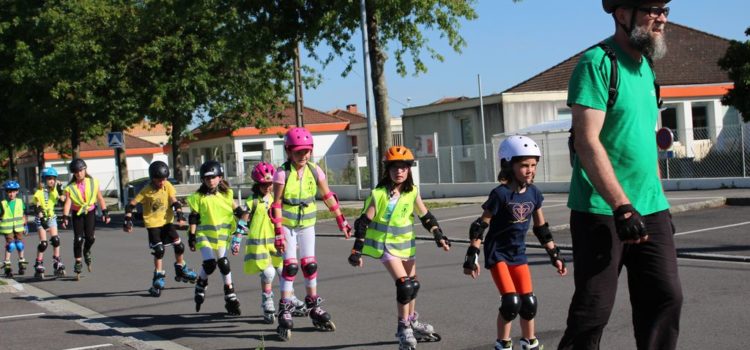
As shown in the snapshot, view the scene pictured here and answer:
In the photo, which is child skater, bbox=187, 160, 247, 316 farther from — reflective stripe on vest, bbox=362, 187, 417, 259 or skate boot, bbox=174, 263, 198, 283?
reflective stripe on vest, bbox=362, 187, 417, 259

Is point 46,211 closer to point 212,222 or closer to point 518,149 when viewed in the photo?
point 212,222

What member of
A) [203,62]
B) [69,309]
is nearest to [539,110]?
[203,62]

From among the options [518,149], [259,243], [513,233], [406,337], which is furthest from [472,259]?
[259,243]

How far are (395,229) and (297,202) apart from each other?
142 centimetres

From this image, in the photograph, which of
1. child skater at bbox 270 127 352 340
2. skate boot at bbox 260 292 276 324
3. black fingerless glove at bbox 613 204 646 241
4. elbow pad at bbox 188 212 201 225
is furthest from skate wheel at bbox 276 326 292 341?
black fingerless glove at bbox 613 204 646 241

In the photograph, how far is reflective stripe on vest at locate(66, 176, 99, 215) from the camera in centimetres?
1371

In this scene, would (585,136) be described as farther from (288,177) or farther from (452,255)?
(452,255)

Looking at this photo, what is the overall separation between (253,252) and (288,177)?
1.03m

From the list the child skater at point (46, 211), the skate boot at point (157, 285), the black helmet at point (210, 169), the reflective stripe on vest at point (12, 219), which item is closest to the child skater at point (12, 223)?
the reflective stripe on vest at point (12, 219)

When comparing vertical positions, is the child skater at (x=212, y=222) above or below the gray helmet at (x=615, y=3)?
below

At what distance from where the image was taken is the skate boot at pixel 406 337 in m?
6.73

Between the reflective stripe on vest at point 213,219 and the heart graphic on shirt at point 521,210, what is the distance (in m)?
4.25

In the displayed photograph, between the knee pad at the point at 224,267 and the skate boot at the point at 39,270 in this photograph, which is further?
the skate boot at the point at 39,270

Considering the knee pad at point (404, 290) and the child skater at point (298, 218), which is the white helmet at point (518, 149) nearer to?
the knee pad at point (404, 290)
